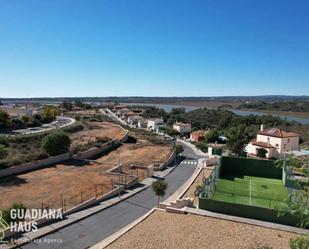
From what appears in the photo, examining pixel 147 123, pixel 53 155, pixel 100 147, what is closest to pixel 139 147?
pixel 100 147

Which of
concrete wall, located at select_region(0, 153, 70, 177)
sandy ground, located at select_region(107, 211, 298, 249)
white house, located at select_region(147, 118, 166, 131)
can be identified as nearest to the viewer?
sandy ground, located at select_region(107, 211, 298, 249)

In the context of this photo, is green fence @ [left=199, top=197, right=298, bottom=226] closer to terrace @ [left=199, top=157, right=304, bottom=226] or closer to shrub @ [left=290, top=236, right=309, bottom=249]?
terrace @ [left=199, top=157, right=304, bottom=226]

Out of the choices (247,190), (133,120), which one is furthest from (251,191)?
(133,120)

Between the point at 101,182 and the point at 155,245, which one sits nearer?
the point at 155,245

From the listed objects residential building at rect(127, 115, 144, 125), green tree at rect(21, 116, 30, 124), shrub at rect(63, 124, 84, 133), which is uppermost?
green tree at rect(21, 116, 30, 124)

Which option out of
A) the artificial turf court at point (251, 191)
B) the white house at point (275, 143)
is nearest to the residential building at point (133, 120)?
the white house at point (275, 143)

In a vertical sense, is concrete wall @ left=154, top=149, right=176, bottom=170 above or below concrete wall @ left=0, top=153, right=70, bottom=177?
below

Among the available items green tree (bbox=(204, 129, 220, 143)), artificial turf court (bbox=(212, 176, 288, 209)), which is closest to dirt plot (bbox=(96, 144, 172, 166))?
artificial turf court (bbox=(212, 176, 288, 209))

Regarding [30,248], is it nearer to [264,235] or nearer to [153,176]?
[264,235]
